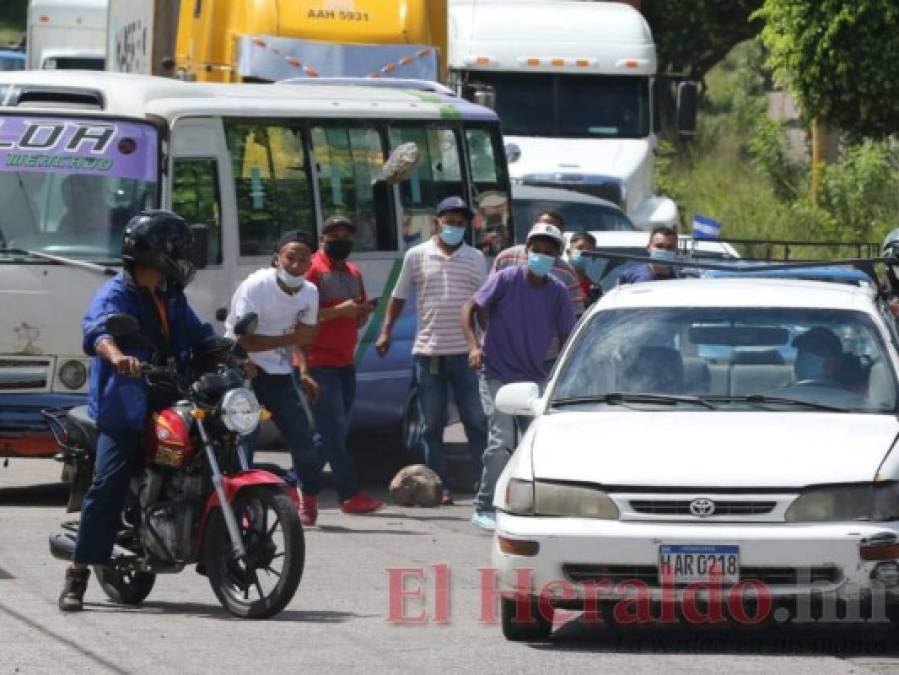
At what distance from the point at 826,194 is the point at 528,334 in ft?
57.7

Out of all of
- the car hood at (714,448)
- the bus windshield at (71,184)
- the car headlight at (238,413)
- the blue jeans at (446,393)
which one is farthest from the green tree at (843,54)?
the car headlight at (238,413)

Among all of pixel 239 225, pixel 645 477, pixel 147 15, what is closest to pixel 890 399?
pixel 645 477

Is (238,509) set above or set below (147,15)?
below

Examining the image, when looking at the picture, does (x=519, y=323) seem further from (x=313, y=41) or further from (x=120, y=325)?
(x=313, y=41)

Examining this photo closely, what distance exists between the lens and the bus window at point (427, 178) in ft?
53.7

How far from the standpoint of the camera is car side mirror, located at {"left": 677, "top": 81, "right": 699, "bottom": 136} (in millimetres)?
26750

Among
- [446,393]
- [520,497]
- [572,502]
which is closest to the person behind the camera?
[572,502]

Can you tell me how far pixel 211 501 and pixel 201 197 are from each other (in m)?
5.20

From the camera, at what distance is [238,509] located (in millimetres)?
9914

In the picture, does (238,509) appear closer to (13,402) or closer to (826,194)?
(13,402)

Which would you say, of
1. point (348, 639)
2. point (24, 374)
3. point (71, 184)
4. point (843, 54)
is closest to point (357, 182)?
point (71, 184)

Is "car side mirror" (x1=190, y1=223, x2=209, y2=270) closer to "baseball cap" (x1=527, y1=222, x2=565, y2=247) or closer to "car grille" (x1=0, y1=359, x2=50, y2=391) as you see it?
"car grille" (x1=0, y1=359, x2=50, y2=391)

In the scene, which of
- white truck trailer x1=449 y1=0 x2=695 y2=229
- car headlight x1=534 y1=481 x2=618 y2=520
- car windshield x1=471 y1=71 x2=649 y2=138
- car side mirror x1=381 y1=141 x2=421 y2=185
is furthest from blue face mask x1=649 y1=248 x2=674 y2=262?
car windshield x1=471 y1=71 x2=649 y2=138

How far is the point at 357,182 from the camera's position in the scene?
16.1 meters
